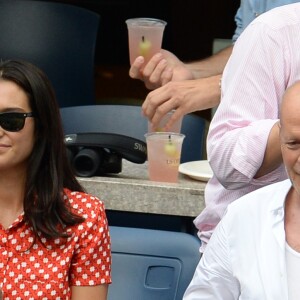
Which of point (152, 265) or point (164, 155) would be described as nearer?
point (152, 265)

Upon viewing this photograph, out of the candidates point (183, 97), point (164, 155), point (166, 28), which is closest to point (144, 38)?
point (164, 155)

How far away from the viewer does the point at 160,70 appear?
10.8 feet

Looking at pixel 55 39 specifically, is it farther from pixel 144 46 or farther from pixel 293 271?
pixel 293 271

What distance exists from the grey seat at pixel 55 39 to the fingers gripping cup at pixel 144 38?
1.99 metres

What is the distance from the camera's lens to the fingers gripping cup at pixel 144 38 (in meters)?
3.56

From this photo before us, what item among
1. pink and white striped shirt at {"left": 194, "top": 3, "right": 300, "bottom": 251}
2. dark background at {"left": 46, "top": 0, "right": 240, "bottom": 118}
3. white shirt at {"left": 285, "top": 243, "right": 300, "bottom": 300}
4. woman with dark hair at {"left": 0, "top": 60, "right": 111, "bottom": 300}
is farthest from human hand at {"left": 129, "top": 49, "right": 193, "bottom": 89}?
dark background at {"left": 46, "top": 0, "right": 240, "bottom": 118}

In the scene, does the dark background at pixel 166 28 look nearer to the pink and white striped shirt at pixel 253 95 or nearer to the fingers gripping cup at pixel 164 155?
the fingers gripping cup at pixel 164 155

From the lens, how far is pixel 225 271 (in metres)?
2.30

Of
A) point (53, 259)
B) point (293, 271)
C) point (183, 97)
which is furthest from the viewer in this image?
point (183, 97)

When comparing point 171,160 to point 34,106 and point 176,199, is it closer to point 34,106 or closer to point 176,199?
point 176,199

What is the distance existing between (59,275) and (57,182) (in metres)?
0.26

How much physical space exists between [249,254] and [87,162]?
5.59ft

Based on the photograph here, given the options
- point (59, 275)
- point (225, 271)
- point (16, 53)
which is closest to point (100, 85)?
point (16, 53)

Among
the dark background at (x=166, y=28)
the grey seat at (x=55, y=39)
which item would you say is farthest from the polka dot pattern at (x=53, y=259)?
the dark background at (x=166, y=28)
